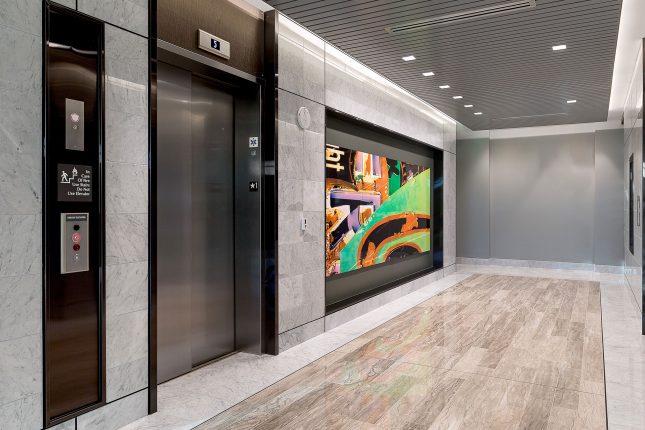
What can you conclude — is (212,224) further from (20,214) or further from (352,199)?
(352,199)

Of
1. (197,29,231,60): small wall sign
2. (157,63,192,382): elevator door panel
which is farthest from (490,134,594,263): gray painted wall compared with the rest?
(157,63,192,382): elevator door panel

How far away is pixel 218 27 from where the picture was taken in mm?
4172

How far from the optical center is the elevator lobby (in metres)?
2.75

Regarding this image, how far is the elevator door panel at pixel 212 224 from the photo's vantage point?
4.29m

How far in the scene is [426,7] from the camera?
414cm

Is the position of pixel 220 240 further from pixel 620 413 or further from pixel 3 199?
pixel 620 413

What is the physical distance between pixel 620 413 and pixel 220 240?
347 cm

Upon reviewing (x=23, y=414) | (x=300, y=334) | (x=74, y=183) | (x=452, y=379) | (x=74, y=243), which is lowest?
(x=452, y=379)

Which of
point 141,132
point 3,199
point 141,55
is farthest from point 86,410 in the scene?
point 141,55

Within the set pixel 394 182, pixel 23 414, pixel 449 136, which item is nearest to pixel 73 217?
pixel 23 414

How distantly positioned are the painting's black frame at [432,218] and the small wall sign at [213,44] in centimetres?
171

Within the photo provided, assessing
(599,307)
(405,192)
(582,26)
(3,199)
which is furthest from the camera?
(405,192)

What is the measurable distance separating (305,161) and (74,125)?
8.74 ft

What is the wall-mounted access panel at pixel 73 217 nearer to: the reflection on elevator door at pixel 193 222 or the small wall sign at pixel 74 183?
the small wall sign at pixel 74 183
